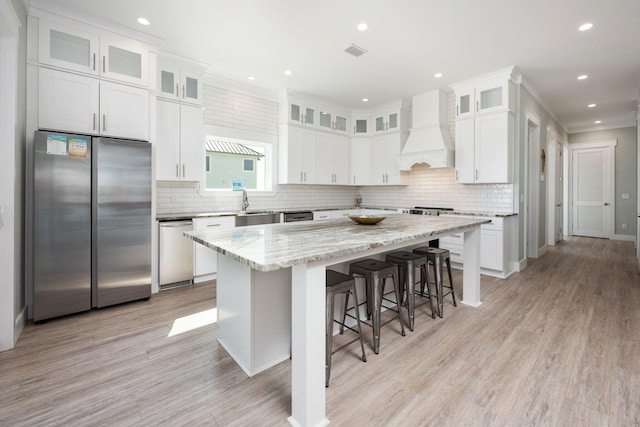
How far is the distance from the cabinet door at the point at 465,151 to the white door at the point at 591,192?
17.7 feet

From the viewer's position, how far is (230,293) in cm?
221

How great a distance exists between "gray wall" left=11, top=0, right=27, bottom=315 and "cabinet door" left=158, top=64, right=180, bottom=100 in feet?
4.18

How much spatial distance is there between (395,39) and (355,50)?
1.62 ft

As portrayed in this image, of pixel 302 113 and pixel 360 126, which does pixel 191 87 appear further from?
pixel 360 126

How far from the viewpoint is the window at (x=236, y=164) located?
15.5ft

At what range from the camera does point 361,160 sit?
20.5ft

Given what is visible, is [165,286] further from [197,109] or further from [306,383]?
[306,383]

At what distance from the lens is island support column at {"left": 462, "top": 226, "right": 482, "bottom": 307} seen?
3.19m

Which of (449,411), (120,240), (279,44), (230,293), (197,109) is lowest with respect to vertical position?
(449,411)

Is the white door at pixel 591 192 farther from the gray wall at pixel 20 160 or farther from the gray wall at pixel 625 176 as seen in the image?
the gray wall at pixel 20 160

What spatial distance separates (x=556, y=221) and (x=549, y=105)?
2.68m

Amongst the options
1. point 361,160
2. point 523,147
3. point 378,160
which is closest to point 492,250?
point 523,147

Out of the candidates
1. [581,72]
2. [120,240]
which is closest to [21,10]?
[120,240]

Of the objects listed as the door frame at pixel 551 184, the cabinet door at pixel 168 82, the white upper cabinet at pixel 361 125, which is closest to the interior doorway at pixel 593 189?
the door frame at pixel 551 184
